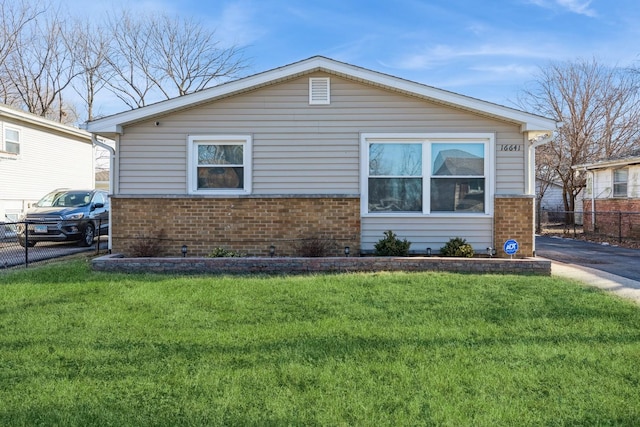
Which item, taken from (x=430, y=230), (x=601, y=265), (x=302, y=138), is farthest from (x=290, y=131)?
(x=601, y=265)

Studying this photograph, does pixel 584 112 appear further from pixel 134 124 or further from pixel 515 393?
pixel 515 393

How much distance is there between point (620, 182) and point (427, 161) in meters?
12.5

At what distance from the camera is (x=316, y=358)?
12.9 feet

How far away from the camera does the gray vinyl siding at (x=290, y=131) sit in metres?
8.80

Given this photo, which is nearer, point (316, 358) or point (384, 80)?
point (316, 358)

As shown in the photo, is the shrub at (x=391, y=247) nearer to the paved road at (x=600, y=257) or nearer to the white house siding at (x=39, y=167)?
the paved road at (x=600, y=257)

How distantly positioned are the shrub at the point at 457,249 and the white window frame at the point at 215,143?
3.82m

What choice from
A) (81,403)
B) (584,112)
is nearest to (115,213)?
(81,403)

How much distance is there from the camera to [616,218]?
55.4 feet

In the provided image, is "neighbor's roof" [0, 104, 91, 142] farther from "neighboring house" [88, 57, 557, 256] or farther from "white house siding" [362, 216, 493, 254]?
"white house siding" [362, 216, 493, 254]

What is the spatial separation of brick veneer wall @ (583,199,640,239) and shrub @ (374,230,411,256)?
10.1 metres

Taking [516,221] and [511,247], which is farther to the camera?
[516,221]

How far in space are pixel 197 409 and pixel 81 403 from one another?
2.65 feet

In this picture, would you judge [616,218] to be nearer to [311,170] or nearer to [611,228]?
→ [611,228]
